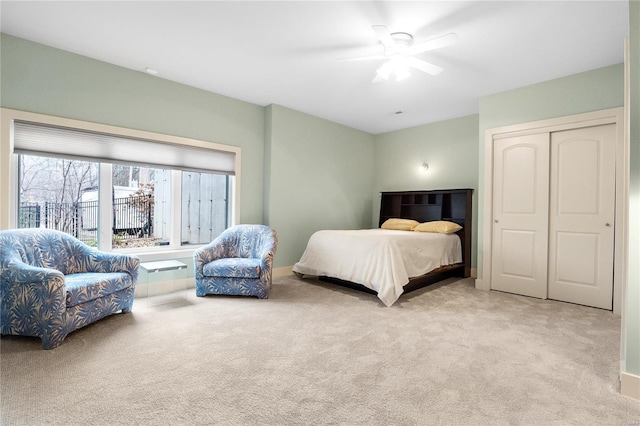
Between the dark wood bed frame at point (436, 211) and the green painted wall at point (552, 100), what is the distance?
2.34 feet

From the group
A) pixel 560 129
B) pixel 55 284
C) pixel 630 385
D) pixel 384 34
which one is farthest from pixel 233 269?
pixel 560 129

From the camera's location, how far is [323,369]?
2127 millimetres

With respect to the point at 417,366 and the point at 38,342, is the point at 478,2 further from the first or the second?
the point at 38,342

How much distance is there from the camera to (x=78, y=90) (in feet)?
11.1

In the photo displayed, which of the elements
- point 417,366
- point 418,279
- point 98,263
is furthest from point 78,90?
point 418,279

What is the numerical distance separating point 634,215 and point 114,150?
4.63m

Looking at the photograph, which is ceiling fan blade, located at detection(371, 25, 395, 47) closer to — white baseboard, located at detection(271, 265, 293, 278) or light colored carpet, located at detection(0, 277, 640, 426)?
light colored carpet, located at detection(0, 277, 640, 426)

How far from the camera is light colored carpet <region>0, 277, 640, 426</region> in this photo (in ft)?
5.46

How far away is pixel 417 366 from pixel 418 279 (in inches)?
83.2

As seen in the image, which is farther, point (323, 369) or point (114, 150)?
point (114, 150)

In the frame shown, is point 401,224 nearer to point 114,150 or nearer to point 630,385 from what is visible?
point 630,385

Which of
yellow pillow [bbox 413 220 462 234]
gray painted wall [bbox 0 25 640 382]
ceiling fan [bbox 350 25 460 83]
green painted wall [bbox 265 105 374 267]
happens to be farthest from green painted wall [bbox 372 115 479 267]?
ceiling fan [bbox 350 25 460 83]

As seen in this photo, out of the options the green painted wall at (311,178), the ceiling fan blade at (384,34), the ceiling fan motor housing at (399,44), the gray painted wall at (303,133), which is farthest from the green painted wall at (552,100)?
the green painted wall at (311,178)

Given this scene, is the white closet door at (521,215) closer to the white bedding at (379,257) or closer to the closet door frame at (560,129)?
the closet door frame at (560,129)
